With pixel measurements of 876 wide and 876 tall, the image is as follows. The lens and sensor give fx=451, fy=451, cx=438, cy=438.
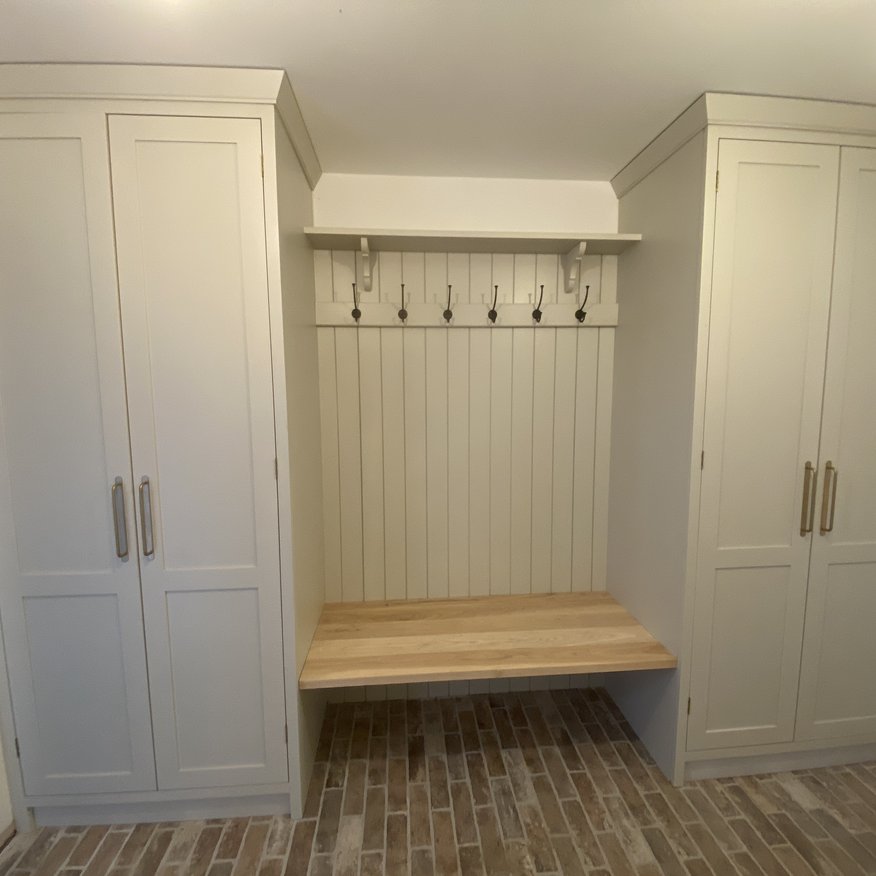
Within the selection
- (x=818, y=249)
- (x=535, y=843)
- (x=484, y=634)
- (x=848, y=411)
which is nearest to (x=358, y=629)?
(x=484, y=634)

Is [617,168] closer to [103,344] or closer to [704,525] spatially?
[704,525]

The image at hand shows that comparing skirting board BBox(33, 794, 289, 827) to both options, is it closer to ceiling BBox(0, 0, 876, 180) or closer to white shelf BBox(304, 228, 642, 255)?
white shelf BBox(304, 228, 642, 255)

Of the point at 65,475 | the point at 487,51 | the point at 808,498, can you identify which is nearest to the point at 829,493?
the point at 808,498

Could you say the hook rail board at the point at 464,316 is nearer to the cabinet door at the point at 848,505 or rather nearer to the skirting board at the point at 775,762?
the cabinet door at the point at 848,505

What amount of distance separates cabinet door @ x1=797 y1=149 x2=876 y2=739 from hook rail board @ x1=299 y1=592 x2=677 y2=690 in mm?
636

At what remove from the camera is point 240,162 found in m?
1.38

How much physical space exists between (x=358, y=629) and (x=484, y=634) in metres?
0.53

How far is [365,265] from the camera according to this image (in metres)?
1.91

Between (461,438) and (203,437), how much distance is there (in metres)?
1.11

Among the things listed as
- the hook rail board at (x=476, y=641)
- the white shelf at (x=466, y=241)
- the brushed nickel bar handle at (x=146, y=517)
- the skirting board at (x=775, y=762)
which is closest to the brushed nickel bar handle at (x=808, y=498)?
the hook rail board at (x=476, y=641)

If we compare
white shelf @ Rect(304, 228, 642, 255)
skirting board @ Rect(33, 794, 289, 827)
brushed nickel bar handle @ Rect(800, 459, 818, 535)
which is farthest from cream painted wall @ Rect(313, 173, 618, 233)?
skirting board @ Rect(33, 794, 289, 827)

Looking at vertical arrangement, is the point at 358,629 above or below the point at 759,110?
below

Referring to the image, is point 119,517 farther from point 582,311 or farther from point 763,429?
point 763,429

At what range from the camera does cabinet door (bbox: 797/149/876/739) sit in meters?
1.59
